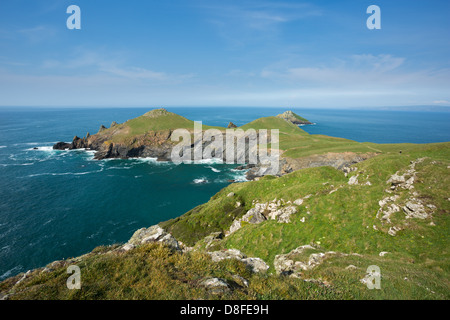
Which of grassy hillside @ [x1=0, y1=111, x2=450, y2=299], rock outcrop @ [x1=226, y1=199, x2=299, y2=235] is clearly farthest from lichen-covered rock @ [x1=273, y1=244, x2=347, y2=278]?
rock outcrop @ [x1=226, y1=199, x2=299, y2=235]

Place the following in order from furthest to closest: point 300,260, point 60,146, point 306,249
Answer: point 60,146, point 306,249, point 300,260

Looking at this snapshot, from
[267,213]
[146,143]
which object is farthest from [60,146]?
[267,213]

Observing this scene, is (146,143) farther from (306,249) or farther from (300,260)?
(300,260)

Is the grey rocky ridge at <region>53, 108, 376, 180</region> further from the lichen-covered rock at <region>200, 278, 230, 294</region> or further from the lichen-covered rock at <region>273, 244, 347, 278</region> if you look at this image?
the lichen-covered rock at <region>200, 278, 230, 294</region>

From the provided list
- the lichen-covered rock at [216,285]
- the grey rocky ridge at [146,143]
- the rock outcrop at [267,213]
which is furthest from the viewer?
the grey rocky ridge at [146,143]

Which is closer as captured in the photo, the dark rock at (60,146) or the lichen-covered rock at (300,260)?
the lichen-covered rock at (300,260)

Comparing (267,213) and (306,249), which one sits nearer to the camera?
(306,249)

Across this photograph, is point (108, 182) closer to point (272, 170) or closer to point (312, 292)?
point (272, 170)

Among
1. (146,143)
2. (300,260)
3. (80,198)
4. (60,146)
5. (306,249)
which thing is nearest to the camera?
(300,260)

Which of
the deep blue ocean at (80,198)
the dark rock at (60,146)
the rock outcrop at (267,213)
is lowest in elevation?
the deep blue ocean at (80,198)

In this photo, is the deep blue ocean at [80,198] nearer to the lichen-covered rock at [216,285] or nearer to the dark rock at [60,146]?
the dark rock at [60,146]

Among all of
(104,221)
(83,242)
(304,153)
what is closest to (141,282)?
(83,242)

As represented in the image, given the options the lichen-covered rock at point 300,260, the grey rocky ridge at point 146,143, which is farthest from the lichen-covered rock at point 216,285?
the grey rocky ridge at point 146,143
